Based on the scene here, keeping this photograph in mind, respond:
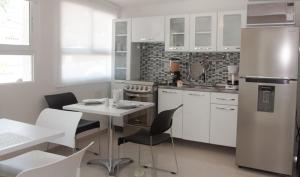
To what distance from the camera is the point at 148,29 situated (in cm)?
452

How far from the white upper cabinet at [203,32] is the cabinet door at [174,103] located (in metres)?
0.72

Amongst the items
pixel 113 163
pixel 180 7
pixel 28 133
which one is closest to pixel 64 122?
pixel 28 133

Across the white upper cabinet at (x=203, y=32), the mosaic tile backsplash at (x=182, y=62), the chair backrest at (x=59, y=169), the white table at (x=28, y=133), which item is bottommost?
the chair backrest at (x=59, y=169)

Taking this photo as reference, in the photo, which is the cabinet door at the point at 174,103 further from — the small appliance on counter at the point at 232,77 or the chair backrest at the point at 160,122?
the chair backrest at the point at 160,122

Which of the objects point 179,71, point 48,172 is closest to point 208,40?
point 179,71

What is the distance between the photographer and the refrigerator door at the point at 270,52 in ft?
10.1

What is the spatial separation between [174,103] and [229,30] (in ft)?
4.21

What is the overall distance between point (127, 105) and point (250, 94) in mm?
1427

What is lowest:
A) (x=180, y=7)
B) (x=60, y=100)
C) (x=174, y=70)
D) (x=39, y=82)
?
(x=60, y=100)

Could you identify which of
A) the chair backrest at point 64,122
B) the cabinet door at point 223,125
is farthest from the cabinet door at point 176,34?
the chair backrest at point 64,122

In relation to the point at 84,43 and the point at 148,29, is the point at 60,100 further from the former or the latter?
the point at 148,29

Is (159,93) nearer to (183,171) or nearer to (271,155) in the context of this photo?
(183,171)

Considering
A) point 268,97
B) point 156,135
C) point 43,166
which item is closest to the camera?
point 43,166

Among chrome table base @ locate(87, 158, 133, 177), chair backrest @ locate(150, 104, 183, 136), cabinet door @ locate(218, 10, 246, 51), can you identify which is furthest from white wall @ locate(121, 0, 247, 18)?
chrome table base @ locate(87, 158, 133, 177)
